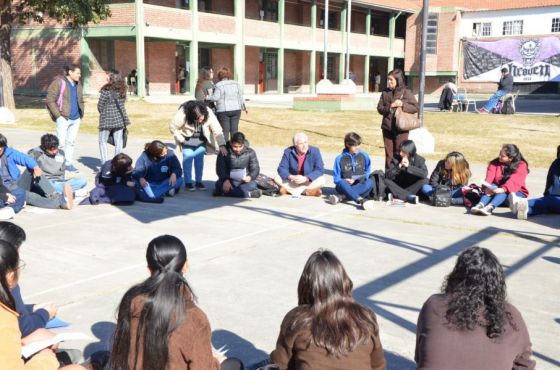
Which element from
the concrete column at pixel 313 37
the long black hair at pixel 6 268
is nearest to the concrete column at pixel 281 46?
the concrete column at pixel 313 37

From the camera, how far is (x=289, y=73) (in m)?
45.1

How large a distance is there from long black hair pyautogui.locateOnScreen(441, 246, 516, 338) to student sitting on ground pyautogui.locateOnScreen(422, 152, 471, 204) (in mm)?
6293

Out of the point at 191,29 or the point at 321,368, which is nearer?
the point at 321,368

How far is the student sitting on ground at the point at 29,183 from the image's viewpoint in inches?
340

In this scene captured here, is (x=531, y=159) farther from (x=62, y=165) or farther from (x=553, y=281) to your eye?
(x=62, y=165)

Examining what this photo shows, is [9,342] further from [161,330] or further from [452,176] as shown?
[452,176]

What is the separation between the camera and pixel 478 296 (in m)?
3.01

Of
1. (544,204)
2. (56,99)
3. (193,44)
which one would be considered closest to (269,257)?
(544,204)

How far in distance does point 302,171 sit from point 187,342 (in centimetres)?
719

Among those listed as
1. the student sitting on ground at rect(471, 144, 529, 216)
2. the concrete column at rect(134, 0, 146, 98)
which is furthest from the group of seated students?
the concrete column at rect(134, 0, 146, 98)

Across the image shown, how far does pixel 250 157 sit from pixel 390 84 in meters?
2.56

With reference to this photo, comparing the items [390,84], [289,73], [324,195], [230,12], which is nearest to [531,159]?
[390,84]

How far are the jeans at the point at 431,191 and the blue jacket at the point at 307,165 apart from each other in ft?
5.13

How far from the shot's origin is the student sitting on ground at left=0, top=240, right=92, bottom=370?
292 cm
